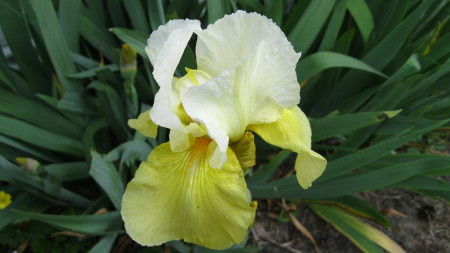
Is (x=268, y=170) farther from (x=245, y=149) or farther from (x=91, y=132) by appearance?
(x=91, y=132)

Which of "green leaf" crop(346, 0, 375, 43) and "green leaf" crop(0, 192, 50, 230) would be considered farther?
"green leaf" crop(346, 0, 375, 43)

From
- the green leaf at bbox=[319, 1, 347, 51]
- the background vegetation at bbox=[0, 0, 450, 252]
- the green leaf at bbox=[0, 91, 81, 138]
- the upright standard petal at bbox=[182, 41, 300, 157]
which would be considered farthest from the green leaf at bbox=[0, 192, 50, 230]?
the green leaf at bbox=[319, 1, 347, 51]

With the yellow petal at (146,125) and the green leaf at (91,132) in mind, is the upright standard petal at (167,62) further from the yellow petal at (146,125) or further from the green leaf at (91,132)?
the green leaf at (91,132)

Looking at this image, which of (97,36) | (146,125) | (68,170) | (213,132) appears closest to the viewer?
(213,132)

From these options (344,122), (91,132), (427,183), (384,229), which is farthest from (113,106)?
(384,229)

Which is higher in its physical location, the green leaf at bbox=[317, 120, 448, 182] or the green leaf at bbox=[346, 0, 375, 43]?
the green leaf at bbox=[346, 0, 375, 43]

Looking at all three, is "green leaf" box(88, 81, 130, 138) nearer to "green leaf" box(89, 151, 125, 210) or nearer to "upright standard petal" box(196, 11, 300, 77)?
"green leaf" box(89, 151, 125, 210)

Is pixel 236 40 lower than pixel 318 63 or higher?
higher
